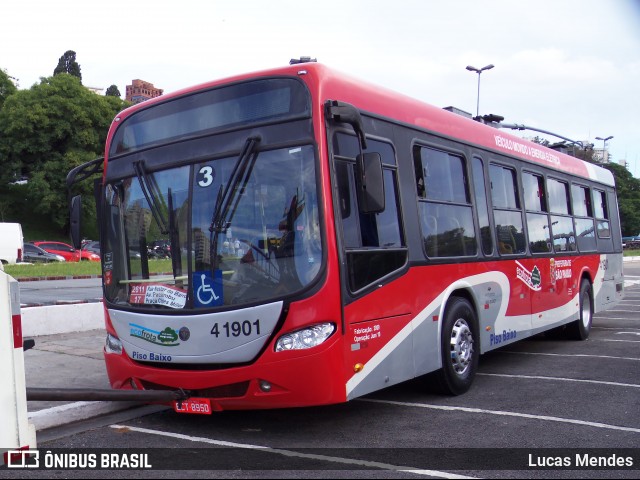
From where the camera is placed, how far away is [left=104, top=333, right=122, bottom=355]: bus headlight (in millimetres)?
6137

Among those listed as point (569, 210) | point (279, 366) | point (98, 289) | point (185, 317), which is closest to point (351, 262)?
point (279, 366)

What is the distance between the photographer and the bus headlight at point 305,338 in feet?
17.1

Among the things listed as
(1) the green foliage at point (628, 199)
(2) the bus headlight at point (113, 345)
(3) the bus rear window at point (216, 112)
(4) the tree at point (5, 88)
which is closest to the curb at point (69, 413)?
(2) the bus headlight at point (113, 345)

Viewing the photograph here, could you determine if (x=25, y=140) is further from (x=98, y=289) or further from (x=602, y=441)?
(x=602, y=441)

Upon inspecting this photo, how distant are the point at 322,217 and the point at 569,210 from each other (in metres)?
7.09

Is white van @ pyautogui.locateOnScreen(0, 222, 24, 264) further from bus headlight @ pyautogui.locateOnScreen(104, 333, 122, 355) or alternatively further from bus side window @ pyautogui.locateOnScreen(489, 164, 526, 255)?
bus side window @ pyautogui.locateOnScreen(489, 164, 526, 255)

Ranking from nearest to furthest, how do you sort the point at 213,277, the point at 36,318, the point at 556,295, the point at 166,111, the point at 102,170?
the point at 213,277, the point at 166,111, the point at 102,170, the point at 556,295, the point at 36,318

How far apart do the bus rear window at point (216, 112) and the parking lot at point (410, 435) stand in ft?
8.84

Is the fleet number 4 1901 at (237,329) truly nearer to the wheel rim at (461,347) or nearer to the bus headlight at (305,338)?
the bus headlight at (305,338)

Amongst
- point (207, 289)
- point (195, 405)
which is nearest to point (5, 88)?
point (207, 289)

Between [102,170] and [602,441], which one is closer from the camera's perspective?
[602,441]

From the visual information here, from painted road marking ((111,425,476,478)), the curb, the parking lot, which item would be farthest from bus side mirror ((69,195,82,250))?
painted road marking ((111,425,476,478))

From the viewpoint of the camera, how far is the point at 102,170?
7.07 metres

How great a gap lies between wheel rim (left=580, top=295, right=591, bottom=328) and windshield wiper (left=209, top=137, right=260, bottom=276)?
7869 mm
